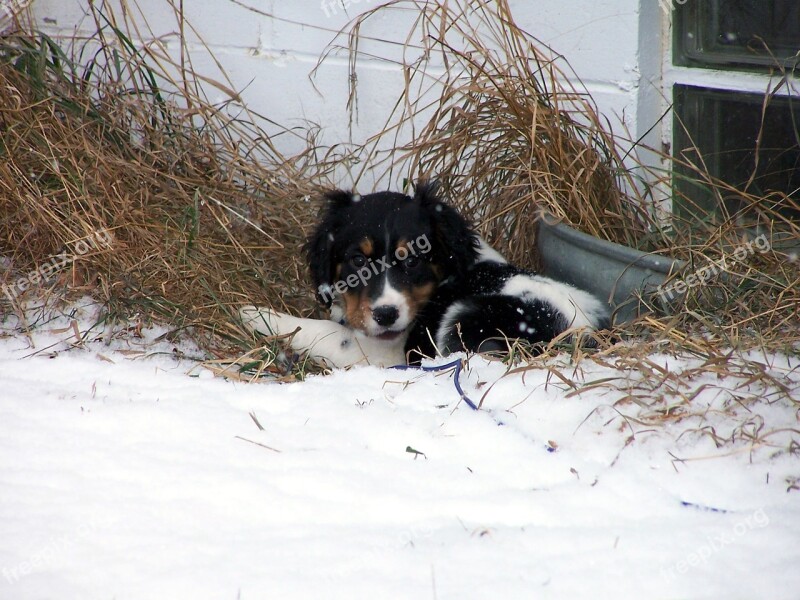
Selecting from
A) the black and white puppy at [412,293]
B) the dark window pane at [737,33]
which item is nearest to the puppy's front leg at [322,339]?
the black and white puppy at [412,293]

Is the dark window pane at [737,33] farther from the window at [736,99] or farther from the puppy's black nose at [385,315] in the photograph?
the puppy's black nose at [385,315]

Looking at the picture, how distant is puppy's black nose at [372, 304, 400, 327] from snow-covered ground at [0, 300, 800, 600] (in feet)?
1.02

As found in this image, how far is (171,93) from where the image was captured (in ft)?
12.0

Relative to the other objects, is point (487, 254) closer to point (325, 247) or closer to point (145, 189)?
point (325, 247)

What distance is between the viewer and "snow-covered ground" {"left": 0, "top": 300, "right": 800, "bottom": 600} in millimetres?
1591

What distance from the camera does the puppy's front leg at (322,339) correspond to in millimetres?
2955

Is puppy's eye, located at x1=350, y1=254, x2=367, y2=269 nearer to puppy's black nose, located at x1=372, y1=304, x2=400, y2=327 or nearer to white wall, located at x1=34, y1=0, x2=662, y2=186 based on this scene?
puppy's black nose, located at x1=372, y1=304, x2=400, y2=327

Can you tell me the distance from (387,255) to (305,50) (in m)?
1.51

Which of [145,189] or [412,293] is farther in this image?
[145,189]

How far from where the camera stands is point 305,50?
12.7 ft

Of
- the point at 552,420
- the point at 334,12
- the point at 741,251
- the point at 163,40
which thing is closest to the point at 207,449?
the point at 552,420

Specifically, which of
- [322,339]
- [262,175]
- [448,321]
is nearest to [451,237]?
[448,321]

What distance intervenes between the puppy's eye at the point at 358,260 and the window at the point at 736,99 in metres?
1.15

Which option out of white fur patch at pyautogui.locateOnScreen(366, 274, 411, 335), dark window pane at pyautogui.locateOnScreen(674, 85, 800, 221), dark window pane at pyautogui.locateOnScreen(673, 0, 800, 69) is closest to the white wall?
dark window pane at pyautogui.locateOnScreen(674, 85, 800, 221)
